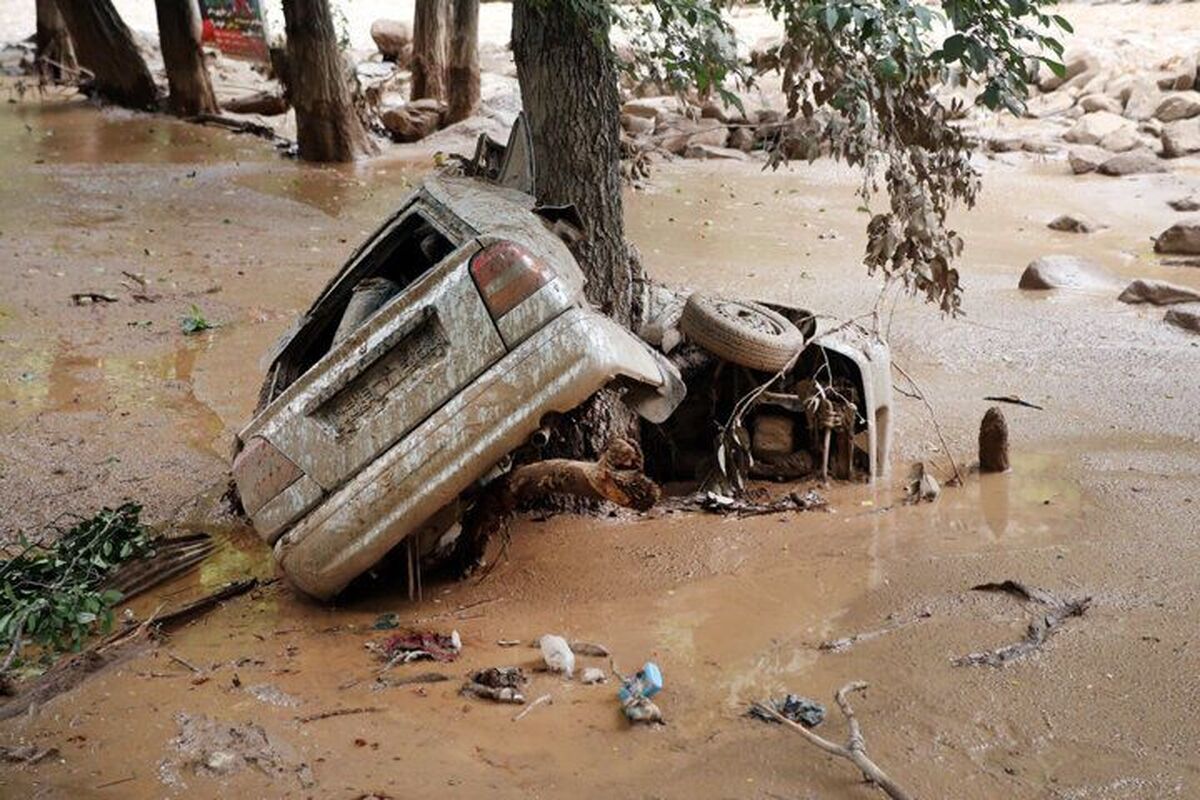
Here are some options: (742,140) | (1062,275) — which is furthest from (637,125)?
(1062,275)

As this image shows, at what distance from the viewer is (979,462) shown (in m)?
6.02

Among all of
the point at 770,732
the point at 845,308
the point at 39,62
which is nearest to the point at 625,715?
the point at 770,732

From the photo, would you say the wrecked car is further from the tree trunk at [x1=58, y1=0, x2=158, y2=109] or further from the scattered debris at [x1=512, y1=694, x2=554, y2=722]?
the tree trunk at [x1=58, y1=0, x2=158, y2=109]

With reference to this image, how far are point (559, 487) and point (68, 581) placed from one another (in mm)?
1831

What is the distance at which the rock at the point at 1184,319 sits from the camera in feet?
27.3

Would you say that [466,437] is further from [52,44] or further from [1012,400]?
[52,44]

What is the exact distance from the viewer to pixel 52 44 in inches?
718

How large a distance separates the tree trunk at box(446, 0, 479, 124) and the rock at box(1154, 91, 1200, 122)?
915 centimetres

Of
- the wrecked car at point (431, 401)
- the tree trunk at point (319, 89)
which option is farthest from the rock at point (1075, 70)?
the wrecked car at point (431, 401)

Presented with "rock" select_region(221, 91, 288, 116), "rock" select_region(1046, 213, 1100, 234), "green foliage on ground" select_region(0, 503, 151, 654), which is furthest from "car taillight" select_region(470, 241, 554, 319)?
"rock" select_region(221, 91, 288, 116)

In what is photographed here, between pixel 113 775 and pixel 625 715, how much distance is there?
1.45 meters

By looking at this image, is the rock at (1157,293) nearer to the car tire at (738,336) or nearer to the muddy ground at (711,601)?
the muddy ground at (711,601)

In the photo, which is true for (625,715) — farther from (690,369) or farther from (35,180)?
(35,180)

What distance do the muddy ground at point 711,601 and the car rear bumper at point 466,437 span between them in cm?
41
